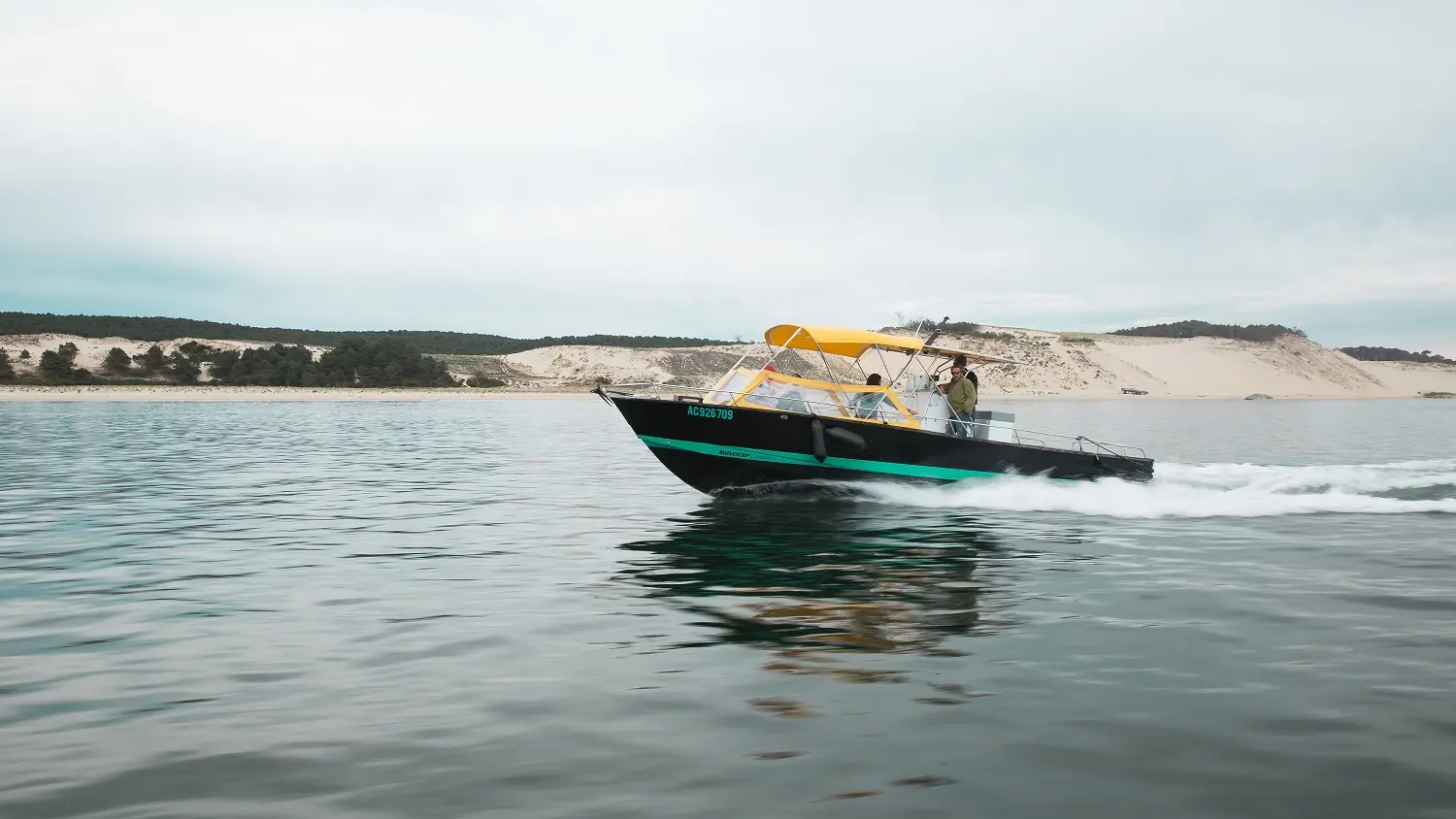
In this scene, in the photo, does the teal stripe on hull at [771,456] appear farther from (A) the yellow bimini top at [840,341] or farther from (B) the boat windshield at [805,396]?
(A) the yellow bimini top at [840,341]

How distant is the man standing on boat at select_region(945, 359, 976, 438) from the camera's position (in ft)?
68.3

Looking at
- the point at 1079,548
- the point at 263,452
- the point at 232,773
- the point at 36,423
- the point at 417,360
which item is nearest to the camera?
the point at 232,773

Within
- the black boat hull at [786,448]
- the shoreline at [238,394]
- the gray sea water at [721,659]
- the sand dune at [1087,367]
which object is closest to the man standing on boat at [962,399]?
the black boat hull at [786,448]

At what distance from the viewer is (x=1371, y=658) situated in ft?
27.5

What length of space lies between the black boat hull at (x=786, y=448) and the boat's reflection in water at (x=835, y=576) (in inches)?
40.9

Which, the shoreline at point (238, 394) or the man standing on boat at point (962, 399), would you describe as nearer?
the man standing on boat at point (962, 399)

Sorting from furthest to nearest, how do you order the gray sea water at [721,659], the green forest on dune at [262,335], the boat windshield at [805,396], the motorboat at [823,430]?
the green forest on dune at [262,335] → the boat windshield at [805,396] → the motorboat at [823,430] → the gray sea water at [721,659]

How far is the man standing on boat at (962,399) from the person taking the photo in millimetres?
20828

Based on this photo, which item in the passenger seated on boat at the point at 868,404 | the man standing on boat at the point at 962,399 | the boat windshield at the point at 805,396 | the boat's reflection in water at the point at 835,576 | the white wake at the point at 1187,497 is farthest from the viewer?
the man standing on boat at the point at 962,399

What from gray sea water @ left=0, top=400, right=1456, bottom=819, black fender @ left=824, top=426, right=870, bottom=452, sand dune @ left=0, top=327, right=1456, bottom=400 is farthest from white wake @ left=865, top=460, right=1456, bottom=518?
sand dune @ left=0, top=327, right=1456, bottom=400

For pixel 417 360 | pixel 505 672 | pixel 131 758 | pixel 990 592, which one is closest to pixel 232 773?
pixel 131 758

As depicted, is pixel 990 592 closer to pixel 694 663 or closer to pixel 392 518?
pixel 694 663

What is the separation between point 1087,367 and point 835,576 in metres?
146

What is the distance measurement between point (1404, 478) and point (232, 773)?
25.5 m
